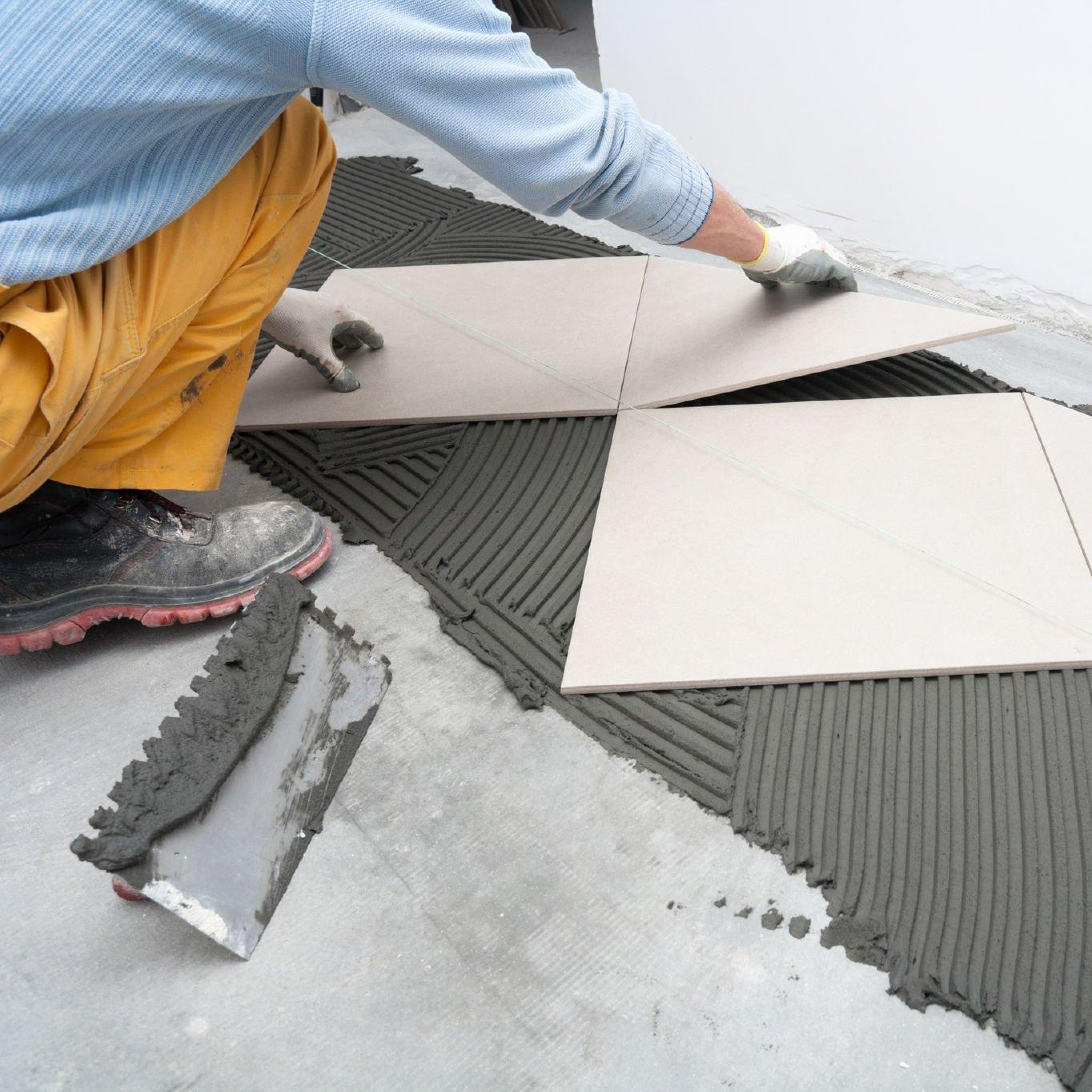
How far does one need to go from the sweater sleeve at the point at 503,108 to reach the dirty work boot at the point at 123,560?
694 millimetres

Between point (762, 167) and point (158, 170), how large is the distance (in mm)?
1900

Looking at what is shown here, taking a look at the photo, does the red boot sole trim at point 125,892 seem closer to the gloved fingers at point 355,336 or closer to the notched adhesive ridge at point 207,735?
the notched adhesive ridge at point 207,735

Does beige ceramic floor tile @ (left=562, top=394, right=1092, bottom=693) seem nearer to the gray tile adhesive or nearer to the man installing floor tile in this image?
the gray tile adhesive

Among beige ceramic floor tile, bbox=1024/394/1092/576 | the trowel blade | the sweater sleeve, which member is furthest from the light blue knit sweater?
beige ceramic floor tile, bbox=1024/394/1092/576

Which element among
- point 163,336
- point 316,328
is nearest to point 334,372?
point 316,328

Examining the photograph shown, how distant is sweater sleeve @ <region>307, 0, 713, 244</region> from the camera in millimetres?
1312

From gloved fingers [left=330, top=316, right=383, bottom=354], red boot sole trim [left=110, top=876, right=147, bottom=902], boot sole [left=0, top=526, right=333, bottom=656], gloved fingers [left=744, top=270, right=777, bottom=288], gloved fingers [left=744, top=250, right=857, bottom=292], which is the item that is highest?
gloved fingers [left=744, top=250, right=857, bottom=292]

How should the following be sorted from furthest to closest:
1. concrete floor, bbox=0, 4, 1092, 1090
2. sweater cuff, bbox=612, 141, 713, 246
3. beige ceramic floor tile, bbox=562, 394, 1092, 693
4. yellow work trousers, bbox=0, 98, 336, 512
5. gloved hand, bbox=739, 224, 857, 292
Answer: gloved hand, bbox=739, 224, 857, 292, sweater cuff, bbox=612, 141, 713, 246, beige ceramic floor tile, bbox=562, 394, 1092, 693, yellow work trousers, bbox=0, 98, 336, 512, concrete floor, bbox=0, 4, 1092, 1090

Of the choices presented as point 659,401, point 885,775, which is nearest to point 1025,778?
point 885,775

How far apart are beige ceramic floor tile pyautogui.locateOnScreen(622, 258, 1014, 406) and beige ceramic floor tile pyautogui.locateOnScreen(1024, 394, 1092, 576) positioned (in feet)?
0.59

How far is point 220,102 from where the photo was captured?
1.34 metres

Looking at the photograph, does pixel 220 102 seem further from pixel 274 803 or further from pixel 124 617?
pixel 274 803

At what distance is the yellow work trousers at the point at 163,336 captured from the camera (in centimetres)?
134

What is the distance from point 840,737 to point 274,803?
0.77m
